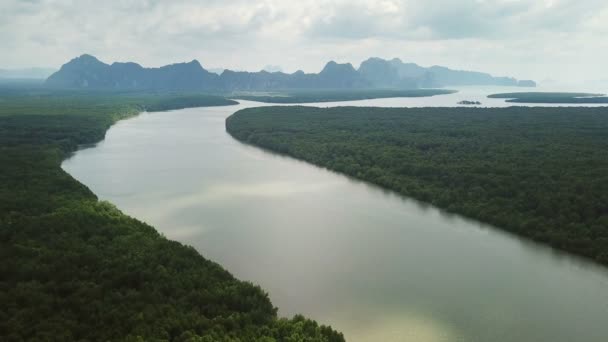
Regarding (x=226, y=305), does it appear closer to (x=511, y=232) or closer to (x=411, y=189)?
(x=511, y=232)

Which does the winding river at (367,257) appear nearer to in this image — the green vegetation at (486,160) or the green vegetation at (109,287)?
the green vegetation at (486,160)

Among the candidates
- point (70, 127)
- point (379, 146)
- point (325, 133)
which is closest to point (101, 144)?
point (70, 127)

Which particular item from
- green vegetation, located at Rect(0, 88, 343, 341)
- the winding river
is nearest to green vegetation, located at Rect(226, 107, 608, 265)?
the winding river

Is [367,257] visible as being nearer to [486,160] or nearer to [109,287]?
[109,287]

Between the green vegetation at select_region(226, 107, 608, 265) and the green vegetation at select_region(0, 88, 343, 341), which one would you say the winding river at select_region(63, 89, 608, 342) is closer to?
the green vegetation at select_region(226, 107, 608, 265)

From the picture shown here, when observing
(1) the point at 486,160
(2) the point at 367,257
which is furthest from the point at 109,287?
(1) the point at 486,160

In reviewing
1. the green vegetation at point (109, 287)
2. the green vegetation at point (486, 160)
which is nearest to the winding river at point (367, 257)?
the green vegetation at point (486, 160)
